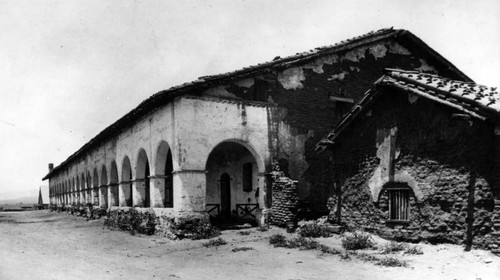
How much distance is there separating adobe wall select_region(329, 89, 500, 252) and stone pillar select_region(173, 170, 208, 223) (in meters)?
4.19

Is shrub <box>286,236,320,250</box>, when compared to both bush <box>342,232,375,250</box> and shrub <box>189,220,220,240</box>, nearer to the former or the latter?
bush <box>342,232,375,250</box>

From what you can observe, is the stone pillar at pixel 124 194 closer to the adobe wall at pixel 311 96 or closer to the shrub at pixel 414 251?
the adobe wall at pixel 311 96

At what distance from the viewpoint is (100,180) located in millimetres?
25156

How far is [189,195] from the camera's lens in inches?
534

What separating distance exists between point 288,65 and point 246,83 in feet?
6.08

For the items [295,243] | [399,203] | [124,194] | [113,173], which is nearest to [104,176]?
[113,173]

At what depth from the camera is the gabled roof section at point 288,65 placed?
13.9m

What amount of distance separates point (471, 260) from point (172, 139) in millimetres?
9272

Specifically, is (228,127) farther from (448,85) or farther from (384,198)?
(448,85)

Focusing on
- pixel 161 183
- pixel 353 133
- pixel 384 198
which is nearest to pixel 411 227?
pixel 384 198

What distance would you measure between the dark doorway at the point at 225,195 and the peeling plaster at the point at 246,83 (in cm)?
493

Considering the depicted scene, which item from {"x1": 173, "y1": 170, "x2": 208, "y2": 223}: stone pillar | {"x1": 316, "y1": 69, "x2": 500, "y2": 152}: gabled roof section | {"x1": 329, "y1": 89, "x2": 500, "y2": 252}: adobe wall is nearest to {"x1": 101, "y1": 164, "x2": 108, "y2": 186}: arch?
{"x1": 173, "y1": 170, "x2": 208, "y2": 223}: stone pillar

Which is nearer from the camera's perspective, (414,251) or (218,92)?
(414,251)

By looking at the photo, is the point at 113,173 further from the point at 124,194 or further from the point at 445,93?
the point at 445,93
